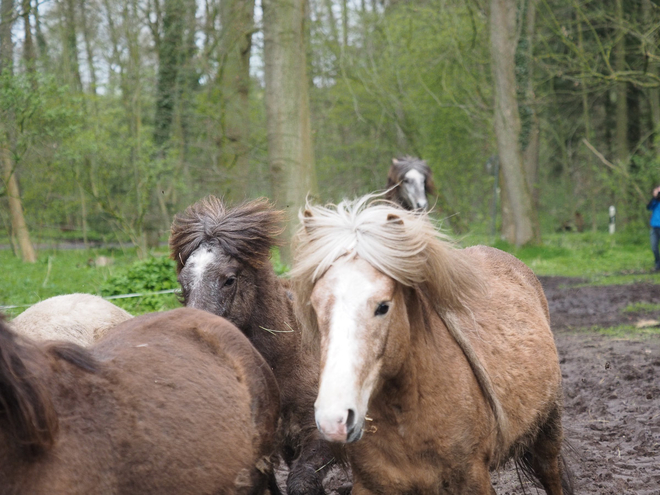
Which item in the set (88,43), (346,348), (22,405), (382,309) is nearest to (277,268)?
(382,309)

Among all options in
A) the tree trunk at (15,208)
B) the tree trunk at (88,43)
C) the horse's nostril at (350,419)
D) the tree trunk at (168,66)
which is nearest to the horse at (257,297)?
the horse's nostril at (350,419)

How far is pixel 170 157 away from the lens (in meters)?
18.4

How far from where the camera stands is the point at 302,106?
37.1 ft

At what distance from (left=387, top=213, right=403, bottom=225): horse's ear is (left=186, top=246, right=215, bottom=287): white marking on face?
1874 millimetres

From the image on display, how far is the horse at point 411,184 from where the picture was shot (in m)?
11.1

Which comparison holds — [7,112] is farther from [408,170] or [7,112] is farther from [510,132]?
[510,132]

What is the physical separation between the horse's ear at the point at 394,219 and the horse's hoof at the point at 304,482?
6.11ft

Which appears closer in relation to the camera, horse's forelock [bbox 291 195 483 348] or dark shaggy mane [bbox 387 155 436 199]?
horse's forelock [bbox 291 195 483 348]

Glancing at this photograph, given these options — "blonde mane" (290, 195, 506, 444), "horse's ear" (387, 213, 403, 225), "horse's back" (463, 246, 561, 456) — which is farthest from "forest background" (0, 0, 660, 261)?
"horse's ear" (387, 213, 403, 225)

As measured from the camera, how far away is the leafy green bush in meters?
9.44

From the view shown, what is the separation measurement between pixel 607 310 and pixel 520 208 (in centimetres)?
768

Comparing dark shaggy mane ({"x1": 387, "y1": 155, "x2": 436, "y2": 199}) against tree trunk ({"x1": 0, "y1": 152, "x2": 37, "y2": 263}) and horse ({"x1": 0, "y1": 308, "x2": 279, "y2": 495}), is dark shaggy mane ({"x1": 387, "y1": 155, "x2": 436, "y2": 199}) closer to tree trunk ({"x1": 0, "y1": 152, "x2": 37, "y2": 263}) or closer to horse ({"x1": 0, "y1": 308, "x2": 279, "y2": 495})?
tree trunk ({"x1": 0, "y1": 152, "x2": 37, "y2": 263})

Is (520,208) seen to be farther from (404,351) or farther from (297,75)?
(404,351)

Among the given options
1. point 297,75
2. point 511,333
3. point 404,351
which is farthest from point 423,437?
point 297,75
